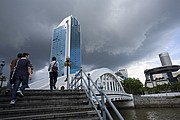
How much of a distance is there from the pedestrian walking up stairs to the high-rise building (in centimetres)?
4981

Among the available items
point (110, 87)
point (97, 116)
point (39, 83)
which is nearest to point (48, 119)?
point (97, 116)

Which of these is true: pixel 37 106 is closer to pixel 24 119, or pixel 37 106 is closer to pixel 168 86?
pixel 24 119

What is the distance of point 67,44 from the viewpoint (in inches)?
2350

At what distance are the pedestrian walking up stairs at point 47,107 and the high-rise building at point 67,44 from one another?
49.8 metres

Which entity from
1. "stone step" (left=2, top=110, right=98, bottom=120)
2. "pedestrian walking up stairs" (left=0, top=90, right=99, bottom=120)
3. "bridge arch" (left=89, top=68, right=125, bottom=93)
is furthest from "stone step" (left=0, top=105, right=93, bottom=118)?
"bridge arch" (left=89, top=68, right=125, bottom=93)

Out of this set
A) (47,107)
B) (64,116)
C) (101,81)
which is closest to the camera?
(64,116)

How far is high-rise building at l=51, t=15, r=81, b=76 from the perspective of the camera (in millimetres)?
57581

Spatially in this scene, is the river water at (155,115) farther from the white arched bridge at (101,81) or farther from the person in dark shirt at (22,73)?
the person in dark shirt at (22,73)

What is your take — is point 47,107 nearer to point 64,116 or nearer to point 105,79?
point 64,116

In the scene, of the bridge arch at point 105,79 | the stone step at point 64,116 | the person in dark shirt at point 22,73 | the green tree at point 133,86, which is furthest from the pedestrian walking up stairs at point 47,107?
the green tree at point 133,86

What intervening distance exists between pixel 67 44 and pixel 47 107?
57.8 meters

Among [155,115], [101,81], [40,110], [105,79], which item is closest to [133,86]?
[105,79]

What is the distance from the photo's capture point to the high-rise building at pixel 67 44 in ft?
189

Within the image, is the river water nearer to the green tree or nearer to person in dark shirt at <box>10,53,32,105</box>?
person in dark shirt at <box>10,53,32,105</box>
